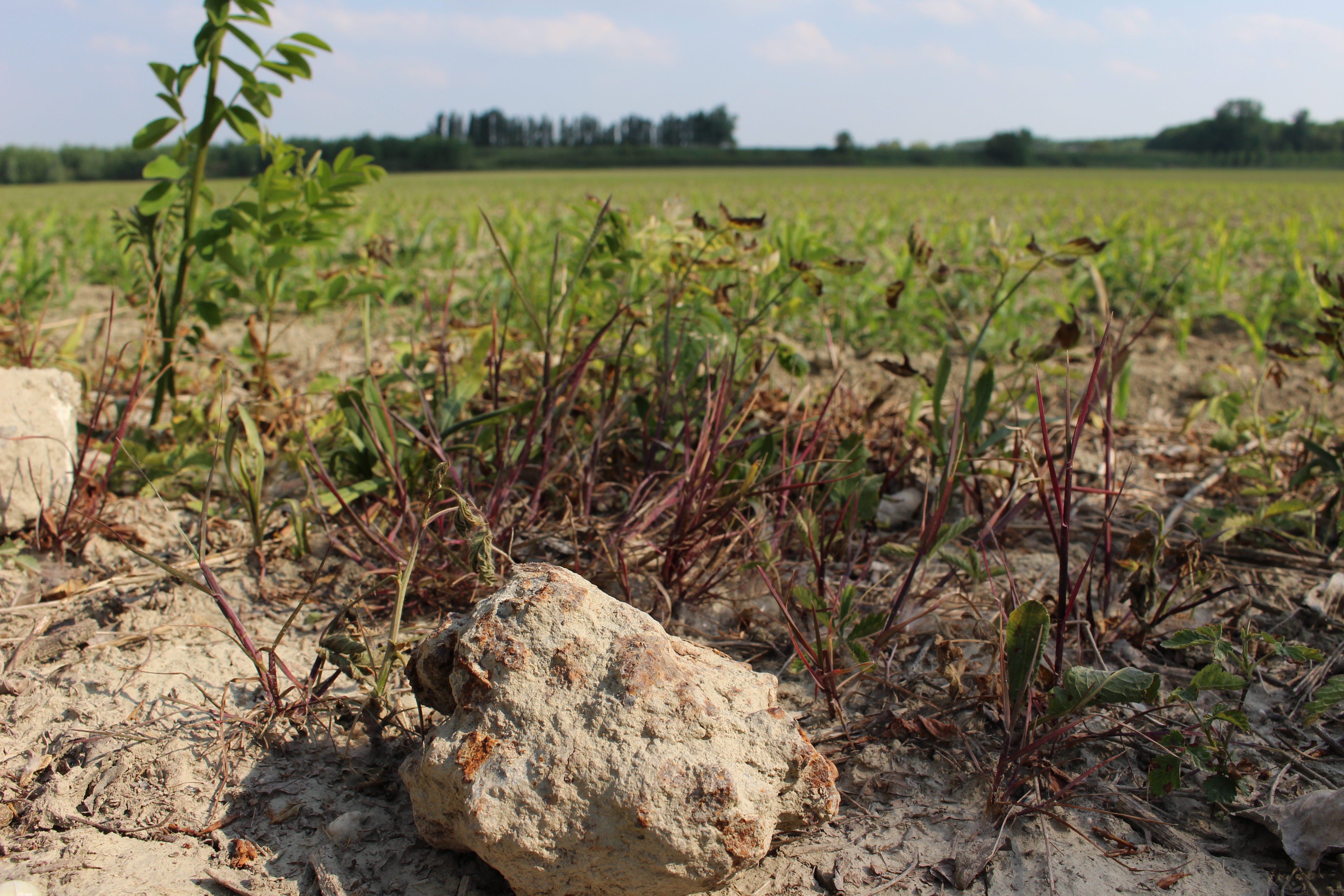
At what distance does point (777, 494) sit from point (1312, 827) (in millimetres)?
1089

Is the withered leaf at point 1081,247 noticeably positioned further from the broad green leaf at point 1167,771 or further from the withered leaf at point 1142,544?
the broad green leaf at point 1167,771

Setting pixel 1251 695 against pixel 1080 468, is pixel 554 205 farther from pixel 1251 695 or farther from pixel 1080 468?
pixel 1251 695

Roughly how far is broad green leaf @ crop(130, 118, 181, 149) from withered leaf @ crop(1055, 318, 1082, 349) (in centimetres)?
222

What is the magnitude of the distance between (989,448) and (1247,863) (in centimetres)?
102

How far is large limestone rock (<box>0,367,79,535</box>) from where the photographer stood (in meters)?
1.74

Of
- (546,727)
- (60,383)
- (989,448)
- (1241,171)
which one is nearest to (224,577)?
(60,383)

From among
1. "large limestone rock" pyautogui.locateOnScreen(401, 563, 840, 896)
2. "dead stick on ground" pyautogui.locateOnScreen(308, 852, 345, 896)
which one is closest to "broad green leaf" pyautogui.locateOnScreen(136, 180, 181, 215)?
"large limestone rock" pyautogui.locateOnScreen(401, 563, 840, 896)

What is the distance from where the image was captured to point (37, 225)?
6801mm

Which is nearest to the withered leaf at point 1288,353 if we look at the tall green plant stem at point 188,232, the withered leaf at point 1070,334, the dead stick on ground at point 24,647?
the withered leaf at point 1070,334

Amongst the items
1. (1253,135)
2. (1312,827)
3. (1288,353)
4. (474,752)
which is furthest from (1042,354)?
(1253,135)

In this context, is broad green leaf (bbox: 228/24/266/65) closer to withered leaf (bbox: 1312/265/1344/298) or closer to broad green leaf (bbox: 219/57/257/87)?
broad green leaf (bbox: 219/57/257/87)

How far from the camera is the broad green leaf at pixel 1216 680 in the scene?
1183 mm

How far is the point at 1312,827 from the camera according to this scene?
1119 mm

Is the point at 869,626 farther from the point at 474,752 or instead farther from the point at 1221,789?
the point at 474,752
